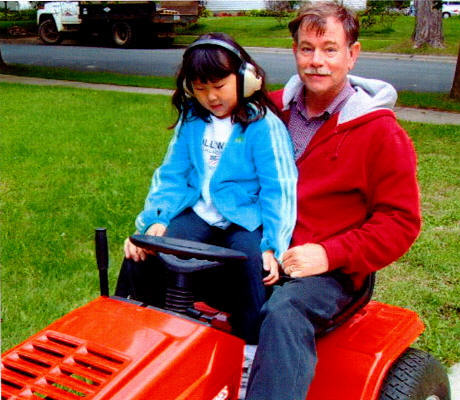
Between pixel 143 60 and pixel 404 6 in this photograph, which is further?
pixel 404 6

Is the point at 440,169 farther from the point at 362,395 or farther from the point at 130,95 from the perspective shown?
the point at 130,95

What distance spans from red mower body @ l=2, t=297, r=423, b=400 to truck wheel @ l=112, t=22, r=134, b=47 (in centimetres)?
1867

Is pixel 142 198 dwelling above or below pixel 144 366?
below

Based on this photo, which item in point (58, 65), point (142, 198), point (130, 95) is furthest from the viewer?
point (58, 65)

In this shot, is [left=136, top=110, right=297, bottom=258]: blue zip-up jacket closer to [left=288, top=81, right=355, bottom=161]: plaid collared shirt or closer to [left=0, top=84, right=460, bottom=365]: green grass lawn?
[left=288, top=81, right=355, bottom=161]: plaid collared shirt

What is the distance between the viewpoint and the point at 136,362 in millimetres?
1735

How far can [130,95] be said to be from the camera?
10.5 meters

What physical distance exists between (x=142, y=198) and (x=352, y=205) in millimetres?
3295

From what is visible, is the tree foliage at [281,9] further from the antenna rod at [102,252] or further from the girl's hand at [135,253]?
the antenna rod at [102,252]

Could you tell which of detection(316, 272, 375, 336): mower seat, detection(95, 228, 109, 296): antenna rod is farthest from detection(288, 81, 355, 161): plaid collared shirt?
detection(95, 228, 109, 296): antenna rod

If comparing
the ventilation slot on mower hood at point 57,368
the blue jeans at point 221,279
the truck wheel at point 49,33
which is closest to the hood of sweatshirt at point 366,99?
the blue jeans at point 221,279

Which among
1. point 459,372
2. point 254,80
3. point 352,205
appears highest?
point 254,80

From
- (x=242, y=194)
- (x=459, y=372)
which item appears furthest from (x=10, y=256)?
(x=459, y=372)

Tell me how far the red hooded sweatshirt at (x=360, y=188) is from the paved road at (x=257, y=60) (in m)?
9.92
